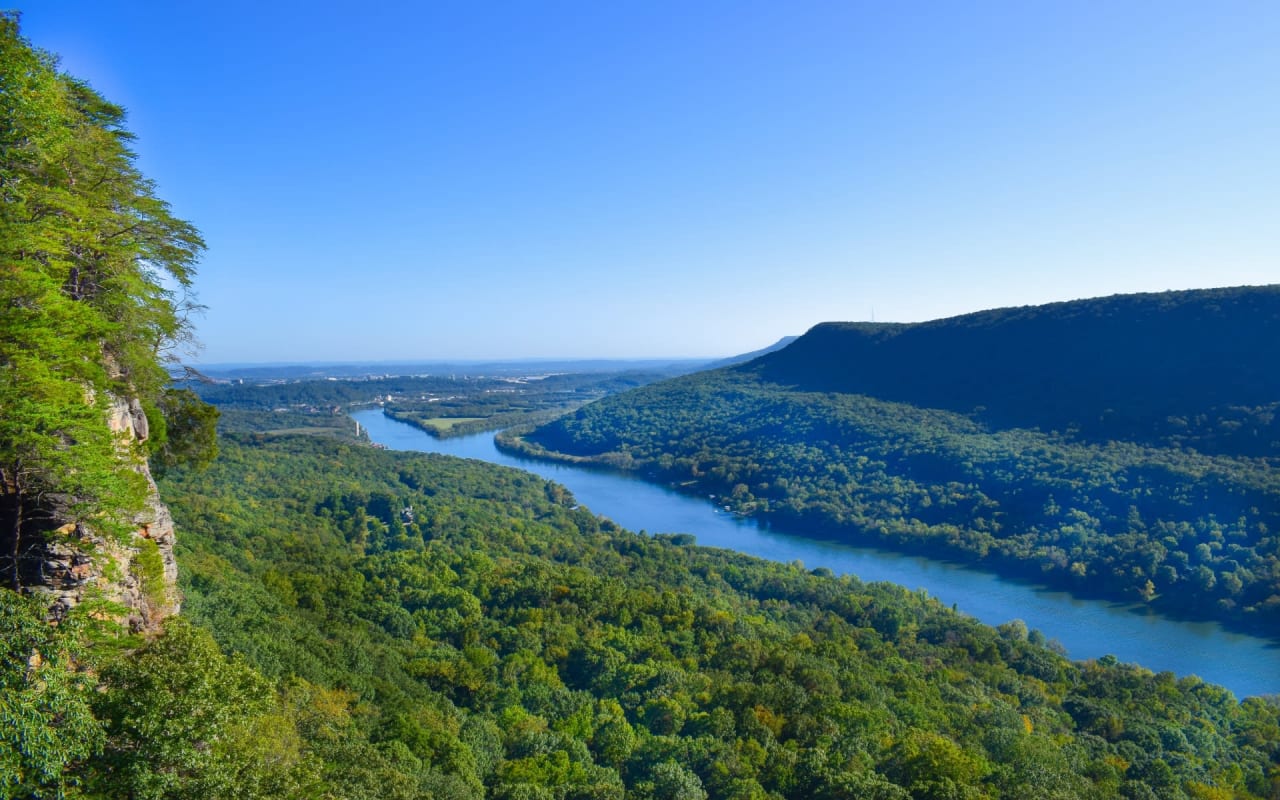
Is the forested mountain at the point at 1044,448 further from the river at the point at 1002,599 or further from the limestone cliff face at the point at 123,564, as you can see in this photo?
the limestone cliff face at the point at 123,564

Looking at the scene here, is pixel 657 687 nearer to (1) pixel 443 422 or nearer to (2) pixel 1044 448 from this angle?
(2) pixel 1044 448

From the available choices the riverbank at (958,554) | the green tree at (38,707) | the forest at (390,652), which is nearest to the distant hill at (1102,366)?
the forest at (390,652)

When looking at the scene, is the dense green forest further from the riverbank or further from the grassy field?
the grassy field

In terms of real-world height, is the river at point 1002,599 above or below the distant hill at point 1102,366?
below

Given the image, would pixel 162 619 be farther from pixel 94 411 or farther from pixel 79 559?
pixel 94 411

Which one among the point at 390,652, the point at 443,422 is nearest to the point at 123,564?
the point at 390,652

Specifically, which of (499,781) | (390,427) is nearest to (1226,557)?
(499,781)

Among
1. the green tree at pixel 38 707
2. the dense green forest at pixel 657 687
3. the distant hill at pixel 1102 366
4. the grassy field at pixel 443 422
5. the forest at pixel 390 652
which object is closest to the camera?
the green tree at pixel 38 707
